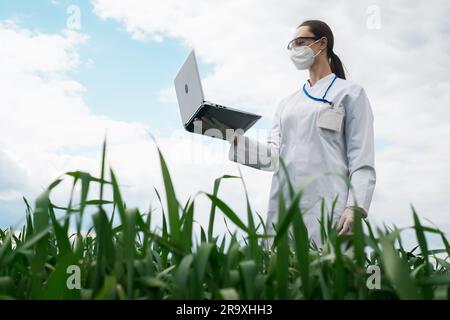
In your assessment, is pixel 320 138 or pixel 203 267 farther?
pixel 320 138

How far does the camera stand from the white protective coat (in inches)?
94.6

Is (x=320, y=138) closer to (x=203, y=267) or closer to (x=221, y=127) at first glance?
(x=221, y=127)

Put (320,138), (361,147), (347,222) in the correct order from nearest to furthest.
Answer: (347,222), (361,147), (320,138)

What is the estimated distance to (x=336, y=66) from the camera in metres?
2.90

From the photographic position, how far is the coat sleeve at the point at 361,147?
2350 mm

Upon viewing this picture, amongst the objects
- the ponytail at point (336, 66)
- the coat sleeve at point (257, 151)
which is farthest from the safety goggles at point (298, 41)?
the coat sleeve at point (257, 151)

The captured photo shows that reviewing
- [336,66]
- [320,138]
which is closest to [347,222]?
[320,138]

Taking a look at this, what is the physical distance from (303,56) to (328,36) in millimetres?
175

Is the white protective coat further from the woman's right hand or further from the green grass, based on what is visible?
the green grass

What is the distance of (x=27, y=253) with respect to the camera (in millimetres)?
917

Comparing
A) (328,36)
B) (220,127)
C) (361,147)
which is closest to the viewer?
(361,147)

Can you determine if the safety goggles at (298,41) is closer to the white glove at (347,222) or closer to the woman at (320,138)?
the woman at (320,138)

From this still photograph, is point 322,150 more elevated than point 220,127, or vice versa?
point 220,127
